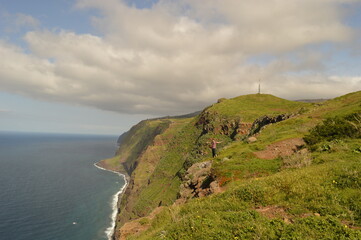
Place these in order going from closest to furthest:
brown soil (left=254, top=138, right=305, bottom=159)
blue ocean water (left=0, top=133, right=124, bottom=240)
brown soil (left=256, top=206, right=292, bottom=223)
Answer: brown soil (left=256, top=206, right=292, bottom=223) → brown soil (left=254, top=138, right=305, bottom=159) → blue ocean water (left=0, top=133, right=124, bottom=240)

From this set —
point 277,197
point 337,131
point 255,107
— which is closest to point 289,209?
point 277,197

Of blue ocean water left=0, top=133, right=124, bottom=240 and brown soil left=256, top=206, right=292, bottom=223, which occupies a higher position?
brown soil left=256, top=206, right=292, bottom=223

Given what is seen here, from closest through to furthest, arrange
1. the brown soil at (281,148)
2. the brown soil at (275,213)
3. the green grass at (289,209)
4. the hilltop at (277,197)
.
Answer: the green grass at (289,209) → the hilltop at (277,197) → the brown soil at (275,213) → the brown soil at (281,148)

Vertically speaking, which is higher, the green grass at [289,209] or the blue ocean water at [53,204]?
the green grass at [289,209]

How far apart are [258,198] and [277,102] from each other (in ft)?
336

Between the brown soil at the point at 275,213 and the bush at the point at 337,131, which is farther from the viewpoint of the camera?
the bush at the point at 337,131

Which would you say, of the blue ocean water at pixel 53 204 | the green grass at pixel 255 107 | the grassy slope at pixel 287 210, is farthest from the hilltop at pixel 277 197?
the blue ocean water at pixel 53 204

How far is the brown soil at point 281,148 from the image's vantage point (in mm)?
21905

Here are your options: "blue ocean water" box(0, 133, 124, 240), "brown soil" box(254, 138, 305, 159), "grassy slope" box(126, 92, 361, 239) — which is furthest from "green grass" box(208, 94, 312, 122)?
"blue ocean water" box(0, 133, 124, 240)

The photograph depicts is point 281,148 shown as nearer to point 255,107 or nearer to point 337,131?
point 337,131

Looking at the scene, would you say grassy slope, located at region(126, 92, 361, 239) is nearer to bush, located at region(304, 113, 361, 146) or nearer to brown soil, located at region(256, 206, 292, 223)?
brown soil, located at region(256, 206, 292, 223)

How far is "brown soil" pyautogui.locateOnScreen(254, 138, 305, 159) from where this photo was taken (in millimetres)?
21905

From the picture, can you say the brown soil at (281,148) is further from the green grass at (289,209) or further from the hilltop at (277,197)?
the green grass at (289,209)

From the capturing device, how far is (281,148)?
76.0ft
